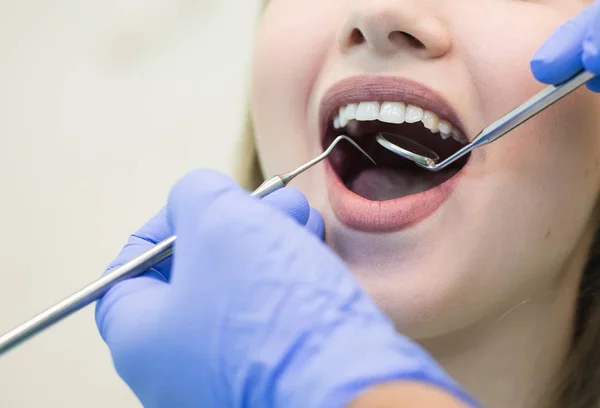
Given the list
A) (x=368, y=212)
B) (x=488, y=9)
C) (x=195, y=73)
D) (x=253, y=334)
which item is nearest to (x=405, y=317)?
(x=368, y=212)

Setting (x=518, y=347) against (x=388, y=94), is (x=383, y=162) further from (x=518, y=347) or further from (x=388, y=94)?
(x=518, y=347)

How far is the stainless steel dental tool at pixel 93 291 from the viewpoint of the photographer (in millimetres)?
502

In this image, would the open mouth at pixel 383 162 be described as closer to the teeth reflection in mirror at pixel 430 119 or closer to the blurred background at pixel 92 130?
the teeth reflection in mirror at pixel 430 119

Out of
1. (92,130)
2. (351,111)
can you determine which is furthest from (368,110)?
(92,130)

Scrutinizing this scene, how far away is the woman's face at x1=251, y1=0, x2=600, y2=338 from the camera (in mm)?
625

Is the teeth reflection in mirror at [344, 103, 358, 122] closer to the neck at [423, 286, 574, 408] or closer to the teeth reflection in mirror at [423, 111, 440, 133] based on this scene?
the teeth reflection in mirror at [423, 111, 440, 133]

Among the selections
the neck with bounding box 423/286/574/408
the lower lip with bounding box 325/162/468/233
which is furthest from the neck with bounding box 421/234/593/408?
the lower lip with bounding box 325/162/468/233

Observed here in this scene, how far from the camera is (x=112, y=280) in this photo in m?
0.56

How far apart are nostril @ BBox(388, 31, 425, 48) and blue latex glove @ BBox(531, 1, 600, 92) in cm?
12

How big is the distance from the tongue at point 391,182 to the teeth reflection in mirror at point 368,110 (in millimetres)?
154

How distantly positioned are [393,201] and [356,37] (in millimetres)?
192

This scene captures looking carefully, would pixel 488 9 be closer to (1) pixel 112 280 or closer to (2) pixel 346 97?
(2) pixel 346 97

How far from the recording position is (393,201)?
2.24ft

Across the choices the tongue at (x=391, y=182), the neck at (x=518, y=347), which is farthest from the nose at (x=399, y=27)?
the neck at (x=518, y=347)
